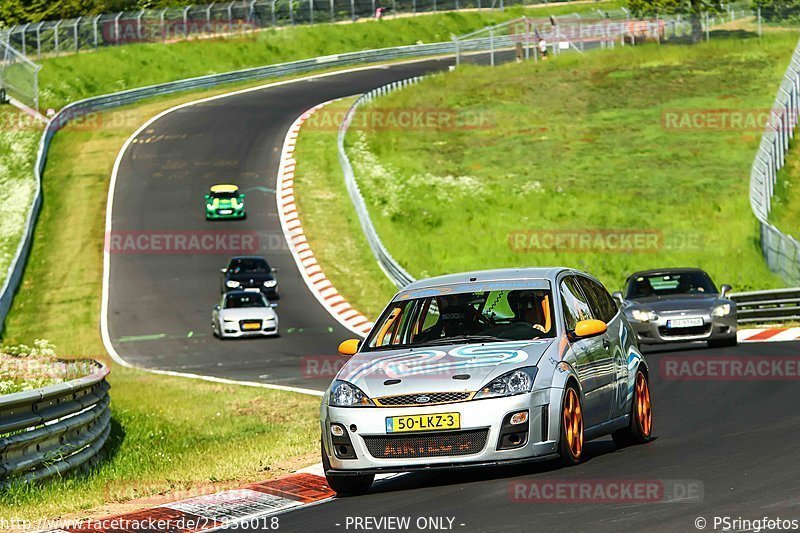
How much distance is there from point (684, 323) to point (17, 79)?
1637 inches

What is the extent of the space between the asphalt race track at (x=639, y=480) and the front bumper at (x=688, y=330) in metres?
7.76

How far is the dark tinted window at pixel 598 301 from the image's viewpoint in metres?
11.5

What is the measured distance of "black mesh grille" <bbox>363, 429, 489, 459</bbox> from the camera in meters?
9.41

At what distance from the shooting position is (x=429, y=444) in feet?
31.1

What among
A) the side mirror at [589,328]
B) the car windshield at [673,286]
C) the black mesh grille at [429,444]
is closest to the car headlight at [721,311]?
the car windshield at [673,286]

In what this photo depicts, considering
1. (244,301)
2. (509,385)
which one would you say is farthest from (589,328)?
(244,301)

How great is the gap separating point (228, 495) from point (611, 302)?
13.1 feet

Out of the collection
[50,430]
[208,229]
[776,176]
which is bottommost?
[208,229]

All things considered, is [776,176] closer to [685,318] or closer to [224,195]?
[224,195]

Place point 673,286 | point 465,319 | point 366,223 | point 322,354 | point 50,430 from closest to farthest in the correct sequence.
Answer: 1. point 465,319
2. point 50,430
3. point 673,286
4. point 322,354
5. point 366,223

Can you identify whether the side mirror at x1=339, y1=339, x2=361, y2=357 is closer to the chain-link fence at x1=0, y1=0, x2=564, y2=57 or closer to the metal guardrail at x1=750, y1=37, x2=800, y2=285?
the metal guardrail at x1=750, y1=37, x2=800, y2=285

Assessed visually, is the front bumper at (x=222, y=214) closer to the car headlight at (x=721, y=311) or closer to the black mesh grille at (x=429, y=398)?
the car headlight at (x=721, y=311)

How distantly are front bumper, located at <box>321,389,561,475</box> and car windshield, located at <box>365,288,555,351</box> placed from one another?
93cm

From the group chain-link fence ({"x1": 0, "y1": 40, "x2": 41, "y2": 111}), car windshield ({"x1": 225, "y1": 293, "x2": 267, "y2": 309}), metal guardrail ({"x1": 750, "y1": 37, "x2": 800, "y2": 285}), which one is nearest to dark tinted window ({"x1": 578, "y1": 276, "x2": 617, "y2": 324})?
metal guardrail ({"x1": 750, "y1": 37, "x2": 800, "y2": 285})
